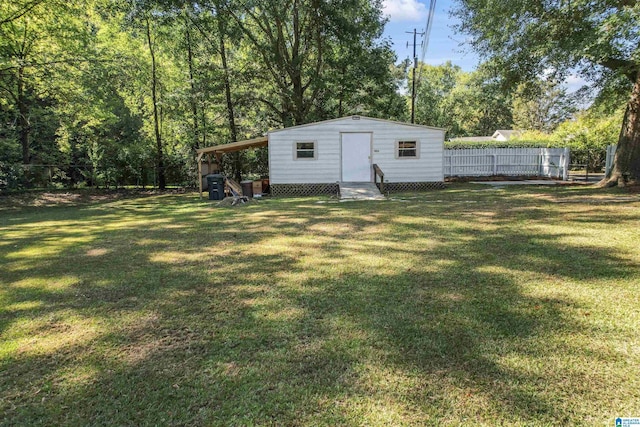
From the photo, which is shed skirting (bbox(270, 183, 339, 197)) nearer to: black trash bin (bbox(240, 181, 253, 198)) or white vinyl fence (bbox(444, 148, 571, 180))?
black trash bin (bbox(240, 181, 253, 198))

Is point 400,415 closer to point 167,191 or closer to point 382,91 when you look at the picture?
point 167,191

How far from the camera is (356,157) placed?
1360 centimetres

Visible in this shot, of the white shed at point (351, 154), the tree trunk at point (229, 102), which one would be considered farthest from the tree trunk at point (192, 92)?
the white shed at point (351, 154)

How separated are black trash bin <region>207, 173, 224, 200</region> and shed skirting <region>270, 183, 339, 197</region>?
186cm

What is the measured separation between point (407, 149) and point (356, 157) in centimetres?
198

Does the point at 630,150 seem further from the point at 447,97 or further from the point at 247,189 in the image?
the point at 447,97

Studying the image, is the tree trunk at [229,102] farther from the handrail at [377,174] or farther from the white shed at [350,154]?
the handrail at [377,174]

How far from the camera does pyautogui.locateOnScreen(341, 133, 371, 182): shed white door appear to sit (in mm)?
13477

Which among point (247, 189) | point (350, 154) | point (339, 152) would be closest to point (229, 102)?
point (247, 189)

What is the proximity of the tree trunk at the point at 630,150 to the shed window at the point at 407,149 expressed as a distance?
6129 millimetres

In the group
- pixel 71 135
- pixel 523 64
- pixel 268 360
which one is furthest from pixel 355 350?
pixel 71 135

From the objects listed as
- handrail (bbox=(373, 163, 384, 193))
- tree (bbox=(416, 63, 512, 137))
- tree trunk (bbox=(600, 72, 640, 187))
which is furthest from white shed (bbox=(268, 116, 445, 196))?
tree (bbox=(416, 63, 512, 137))

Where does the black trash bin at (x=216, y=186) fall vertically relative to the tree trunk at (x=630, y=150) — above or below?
below

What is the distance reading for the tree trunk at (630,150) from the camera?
1075 cm
